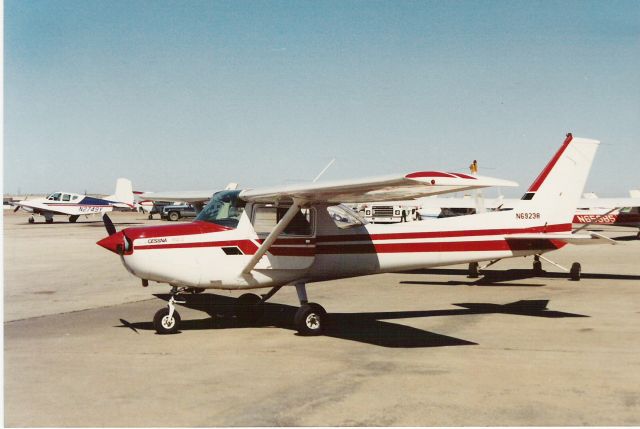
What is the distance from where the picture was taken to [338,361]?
24.3 ft

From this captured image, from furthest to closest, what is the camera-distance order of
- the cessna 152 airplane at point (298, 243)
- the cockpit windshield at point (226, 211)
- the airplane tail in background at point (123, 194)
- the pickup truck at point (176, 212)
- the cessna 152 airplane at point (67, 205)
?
the pickup truck at point (176, 212) → the airplane tail in background at point (123, 194) → the cessna 152 airplane at point (67, 205) → the cockpit windshield at point (226, 211) → the cessna 152 airplane at point (298, 243)

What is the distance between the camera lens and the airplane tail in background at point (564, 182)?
12.1 metres

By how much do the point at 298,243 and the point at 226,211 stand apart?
1185 mm

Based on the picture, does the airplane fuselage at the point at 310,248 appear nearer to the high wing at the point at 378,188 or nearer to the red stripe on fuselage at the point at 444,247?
the red stripe on fuselage at the point at 444,247

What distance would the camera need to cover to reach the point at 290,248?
9391mm

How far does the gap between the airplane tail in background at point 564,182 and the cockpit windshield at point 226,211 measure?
5.71 metres

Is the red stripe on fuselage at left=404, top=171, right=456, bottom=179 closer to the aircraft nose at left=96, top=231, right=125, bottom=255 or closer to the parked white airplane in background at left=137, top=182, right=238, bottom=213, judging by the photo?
the aircraft nose at left=96, top=231, right=125, bottom=255

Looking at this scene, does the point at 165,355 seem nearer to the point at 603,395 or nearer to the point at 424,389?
the point at 424,389

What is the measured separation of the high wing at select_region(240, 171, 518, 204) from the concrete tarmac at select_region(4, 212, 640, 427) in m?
2.00

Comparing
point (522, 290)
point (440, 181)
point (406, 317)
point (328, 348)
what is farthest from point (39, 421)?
point (522, 290)

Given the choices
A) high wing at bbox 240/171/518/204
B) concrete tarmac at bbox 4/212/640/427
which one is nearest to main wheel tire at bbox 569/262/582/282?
concrete tarmac at bbox 4/212/640/427

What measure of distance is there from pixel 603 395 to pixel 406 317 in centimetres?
495

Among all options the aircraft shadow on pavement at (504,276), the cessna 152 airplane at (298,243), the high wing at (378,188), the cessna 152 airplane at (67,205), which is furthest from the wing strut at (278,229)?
the cessna 152 airplane at (67,205)

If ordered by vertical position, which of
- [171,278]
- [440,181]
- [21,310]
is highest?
[440,181]
